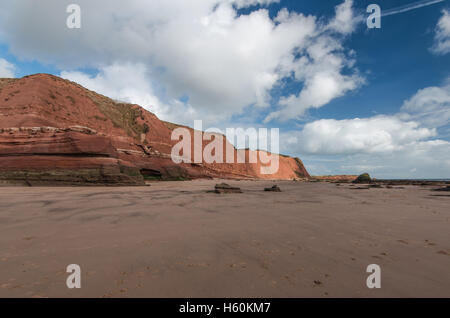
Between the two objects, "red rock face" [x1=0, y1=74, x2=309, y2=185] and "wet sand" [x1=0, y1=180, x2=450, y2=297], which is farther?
"red rock face" [x1=0, y1=74, x2=309, y2=185]

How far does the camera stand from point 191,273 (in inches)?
84.3

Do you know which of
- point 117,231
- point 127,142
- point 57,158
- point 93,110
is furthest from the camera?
point 93,110

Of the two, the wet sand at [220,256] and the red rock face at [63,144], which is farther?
the red rock face at [63,144]

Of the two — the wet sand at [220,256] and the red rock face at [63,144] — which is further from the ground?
the red rock face at [63,144]

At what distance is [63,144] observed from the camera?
55.0 ft

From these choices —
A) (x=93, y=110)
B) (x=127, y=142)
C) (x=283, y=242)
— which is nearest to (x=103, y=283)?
(x=283, y=242)

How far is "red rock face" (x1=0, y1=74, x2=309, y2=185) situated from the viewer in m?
15.8

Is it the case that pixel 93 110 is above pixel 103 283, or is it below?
above

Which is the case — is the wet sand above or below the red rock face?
below

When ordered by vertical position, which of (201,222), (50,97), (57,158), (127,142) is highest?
(50,97)

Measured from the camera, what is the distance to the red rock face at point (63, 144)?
1580cm

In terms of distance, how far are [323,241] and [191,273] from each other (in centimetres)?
224

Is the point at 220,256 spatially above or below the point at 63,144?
below
